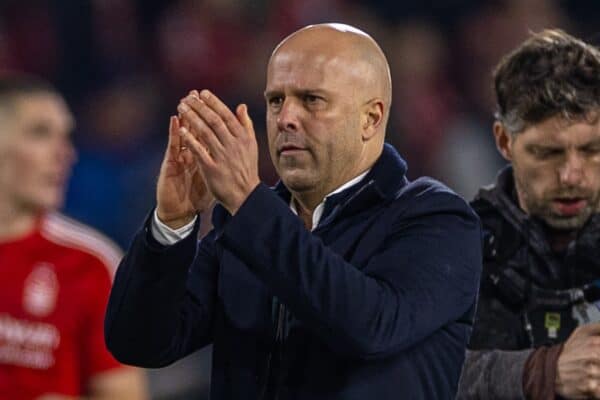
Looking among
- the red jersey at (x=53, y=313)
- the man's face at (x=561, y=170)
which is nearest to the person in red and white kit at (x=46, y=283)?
the red jersey at (x=53, y=313)

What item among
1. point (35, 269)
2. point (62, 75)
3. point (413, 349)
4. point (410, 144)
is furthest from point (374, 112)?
point (62, 75)

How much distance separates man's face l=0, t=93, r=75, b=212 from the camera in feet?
16.0

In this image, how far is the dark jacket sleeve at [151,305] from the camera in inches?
125

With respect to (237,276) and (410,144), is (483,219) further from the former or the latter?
(410,144)

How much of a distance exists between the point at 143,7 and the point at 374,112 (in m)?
5.70

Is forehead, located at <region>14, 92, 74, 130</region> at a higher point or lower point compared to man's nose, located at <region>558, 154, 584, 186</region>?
higher

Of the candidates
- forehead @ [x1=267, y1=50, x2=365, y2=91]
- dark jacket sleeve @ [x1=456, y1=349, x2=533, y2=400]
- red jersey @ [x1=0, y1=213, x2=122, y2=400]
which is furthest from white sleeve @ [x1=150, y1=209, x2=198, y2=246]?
red jersey @ [x1=0, y1=213, x2=122, y2=400]

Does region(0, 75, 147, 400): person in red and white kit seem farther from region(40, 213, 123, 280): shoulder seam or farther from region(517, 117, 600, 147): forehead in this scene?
region(517, 117, 600, 147): forehead

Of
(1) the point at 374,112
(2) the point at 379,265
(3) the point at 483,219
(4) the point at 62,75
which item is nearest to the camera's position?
(2) the point at 379,265

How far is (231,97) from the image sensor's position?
812 centimetres

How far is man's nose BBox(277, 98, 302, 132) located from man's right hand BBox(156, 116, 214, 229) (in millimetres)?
194

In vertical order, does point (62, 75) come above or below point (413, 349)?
above

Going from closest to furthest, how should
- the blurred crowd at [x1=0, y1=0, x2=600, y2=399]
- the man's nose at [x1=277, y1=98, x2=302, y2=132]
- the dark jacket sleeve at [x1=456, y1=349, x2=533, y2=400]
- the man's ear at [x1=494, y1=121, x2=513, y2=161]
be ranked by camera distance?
the man's nose at [x1=277, y1=98, x2=302, y2=132]
the dark jacket sleeve at [x1=456, y1=349, x2=533, y2=400]
the man's ear at [x1=494, y1=121, x2=513, y2=161]
the blurred crowd at [x1=0, y1=0, x2=600, y2=399]

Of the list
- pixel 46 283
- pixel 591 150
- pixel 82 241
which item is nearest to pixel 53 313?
pixel 46 283
